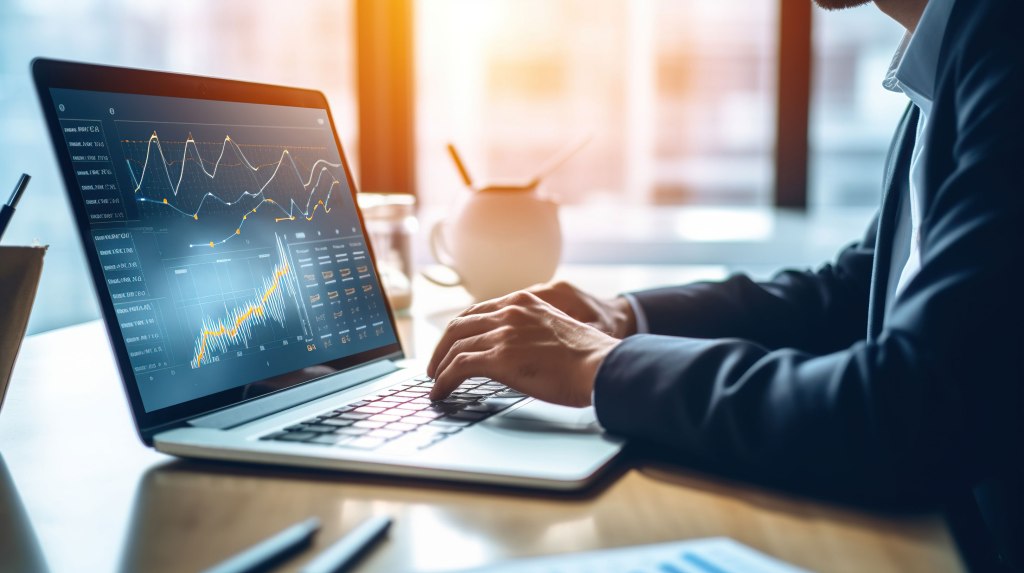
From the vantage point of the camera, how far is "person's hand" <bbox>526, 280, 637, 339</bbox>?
93 centimetres

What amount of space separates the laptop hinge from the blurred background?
1.43 meters

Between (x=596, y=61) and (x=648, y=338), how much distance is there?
6.09 feet

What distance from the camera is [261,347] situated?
2.47ft

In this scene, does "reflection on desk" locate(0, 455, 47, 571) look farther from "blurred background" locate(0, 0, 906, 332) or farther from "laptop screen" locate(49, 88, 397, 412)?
"blurred background" locate(0, 0, 906, 332)

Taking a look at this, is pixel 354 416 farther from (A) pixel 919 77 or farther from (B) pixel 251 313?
(A) pixel 919 77

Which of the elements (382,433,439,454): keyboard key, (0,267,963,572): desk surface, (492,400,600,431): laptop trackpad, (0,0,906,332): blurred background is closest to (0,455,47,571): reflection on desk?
(0,267,963,572): desk surface

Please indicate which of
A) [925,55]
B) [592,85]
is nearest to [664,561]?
[925,55]

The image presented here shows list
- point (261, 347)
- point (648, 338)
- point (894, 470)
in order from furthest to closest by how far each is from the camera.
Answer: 1. point (261, 347)
2. point (648, 338)
3. point (894, 470)

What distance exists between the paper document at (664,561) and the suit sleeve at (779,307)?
1.82 ft

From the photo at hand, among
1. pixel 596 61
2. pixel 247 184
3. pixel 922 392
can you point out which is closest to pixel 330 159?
pixel 247 184

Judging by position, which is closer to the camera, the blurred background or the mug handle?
the mug handle

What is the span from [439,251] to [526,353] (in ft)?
2.61

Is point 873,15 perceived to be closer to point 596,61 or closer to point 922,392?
point 596,61

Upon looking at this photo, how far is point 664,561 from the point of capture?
41 cm
